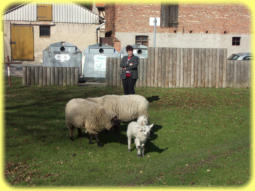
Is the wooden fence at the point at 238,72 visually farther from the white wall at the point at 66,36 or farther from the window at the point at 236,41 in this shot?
the white wall at the point at 66,36

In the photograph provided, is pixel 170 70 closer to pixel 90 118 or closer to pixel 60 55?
pixel 60 55

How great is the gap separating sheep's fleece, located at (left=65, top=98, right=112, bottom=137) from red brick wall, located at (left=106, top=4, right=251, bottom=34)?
74.8 ft

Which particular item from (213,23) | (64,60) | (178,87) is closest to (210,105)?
(178,87)

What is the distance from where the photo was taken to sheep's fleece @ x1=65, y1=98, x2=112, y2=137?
988 cm

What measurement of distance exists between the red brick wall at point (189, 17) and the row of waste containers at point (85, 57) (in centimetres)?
1107

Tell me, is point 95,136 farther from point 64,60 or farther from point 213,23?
point 213,23

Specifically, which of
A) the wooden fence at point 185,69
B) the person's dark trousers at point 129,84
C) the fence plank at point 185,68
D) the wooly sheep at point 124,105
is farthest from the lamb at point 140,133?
the fence plank at point 185,68

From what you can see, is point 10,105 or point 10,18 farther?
point 10,18

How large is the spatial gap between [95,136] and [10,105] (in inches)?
241

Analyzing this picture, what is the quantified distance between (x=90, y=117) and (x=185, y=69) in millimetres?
11267

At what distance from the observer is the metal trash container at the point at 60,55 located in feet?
69.5

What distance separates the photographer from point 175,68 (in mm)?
19953

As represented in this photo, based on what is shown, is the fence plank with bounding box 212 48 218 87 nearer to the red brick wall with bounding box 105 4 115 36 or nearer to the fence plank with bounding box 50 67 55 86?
the fence plank with bounding box 50 67 55 86

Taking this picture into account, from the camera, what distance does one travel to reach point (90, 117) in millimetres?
9867
